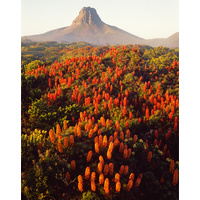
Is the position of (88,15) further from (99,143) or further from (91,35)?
(99,143)

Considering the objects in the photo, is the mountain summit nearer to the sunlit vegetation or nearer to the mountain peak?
the mountain peak

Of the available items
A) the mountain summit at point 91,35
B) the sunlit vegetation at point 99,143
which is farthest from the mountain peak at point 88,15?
the sunlit vegetation at point 99,143

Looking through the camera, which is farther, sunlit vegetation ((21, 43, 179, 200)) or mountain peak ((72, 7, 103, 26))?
mountain peak ((72, 7, 103, 26))

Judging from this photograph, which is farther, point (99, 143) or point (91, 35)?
point (91, 35)

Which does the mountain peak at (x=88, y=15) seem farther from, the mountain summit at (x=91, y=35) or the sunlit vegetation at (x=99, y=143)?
the sunlit vegetation at (x=99, y=143)

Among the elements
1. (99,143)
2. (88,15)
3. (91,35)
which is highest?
(91,35)

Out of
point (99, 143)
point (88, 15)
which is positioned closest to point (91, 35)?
point (88, 15)

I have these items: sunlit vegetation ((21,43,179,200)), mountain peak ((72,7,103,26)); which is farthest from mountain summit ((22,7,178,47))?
sunlit vegetation ((21,43,179,200))

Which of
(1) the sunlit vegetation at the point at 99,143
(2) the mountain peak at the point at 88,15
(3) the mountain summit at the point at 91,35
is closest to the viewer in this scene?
(1) the sunlit vegetation at the point at 99,143
